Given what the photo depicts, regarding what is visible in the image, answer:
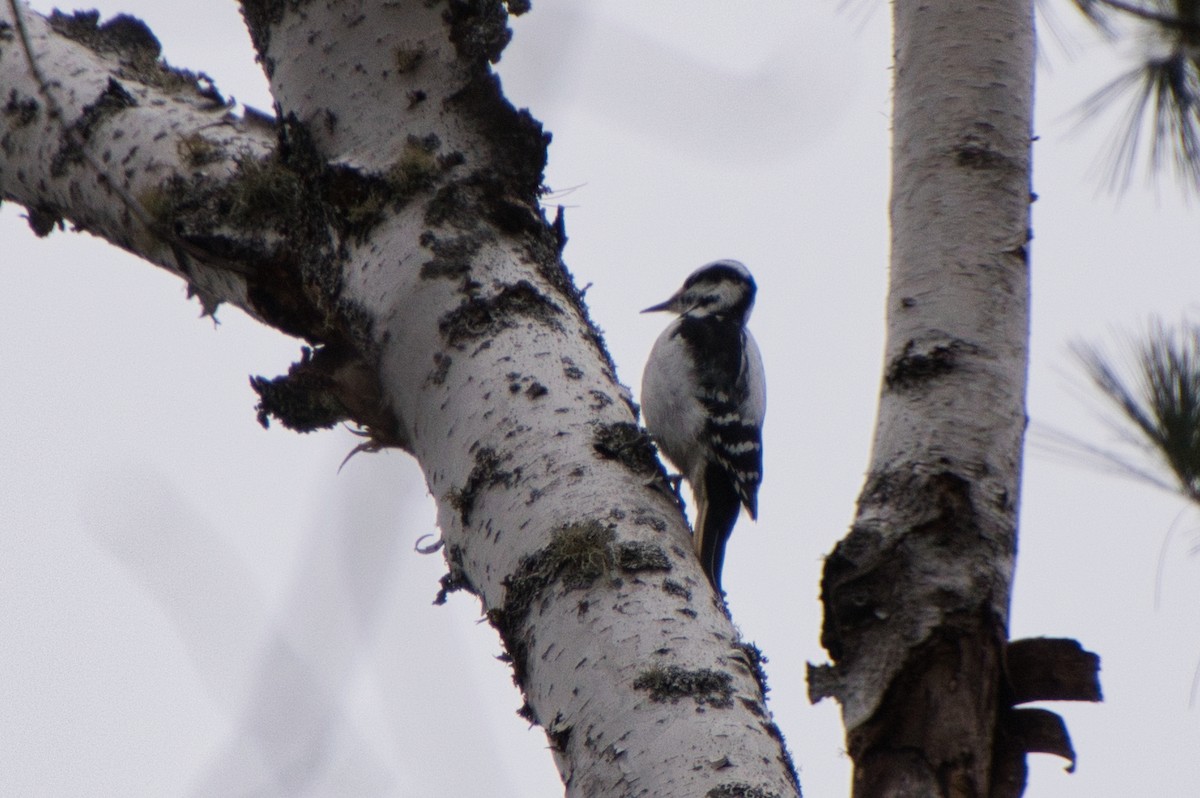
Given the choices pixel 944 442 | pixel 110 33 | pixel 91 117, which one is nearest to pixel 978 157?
pixel 944 442

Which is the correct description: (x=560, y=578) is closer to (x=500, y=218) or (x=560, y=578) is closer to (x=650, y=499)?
(x=650, y=499)

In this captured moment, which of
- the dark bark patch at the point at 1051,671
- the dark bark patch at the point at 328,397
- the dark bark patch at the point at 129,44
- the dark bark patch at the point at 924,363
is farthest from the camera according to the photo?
the dark bark patch at the point at 129,44

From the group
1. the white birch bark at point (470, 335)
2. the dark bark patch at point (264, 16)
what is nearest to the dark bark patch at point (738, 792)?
the white birch bark at point (470, 335)

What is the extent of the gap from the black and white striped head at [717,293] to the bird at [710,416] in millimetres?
394

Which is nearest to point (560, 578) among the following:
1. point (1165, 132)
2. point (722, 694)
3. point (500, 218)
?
point (722, 694)

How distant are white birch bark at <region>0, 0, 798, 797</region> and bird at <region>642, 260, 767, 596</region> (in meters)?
2.31

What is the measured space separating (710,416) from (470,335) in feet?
9.29

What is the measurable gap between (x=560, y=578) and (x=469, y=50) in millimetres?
1119

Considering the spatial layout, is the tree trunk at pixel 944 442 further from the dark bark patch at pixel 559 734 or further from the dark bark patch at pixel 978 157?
the dark bark patch at pixel 559 734

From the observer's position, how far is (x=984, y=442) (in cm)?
140

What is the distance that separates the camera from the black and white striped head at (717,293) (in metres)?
5.79

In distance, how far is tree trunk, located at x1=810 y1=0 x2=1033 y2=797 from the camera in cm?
129

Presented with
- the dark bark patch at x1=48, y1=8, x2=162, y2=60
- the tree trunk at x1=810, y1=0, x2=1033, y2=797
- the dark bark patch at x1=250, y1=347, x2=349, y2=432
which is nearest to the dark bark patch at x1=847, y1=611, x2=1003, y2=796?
the tree trunk at x1=810, y1=0, x2=1033, y2=797

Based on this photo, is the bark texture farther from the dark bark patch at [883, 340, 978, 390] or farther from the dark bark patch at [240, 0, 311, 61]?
the dark bark patch at [240, 0, 311, 61]
